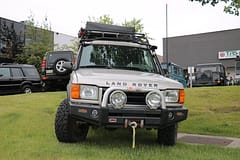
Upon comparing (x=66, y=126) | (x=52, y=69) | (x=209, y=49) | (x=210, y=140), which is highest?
(x=209, y=49)

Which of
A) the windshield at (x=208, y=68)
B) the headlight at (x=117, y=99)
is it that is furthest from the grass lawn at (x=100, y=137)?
the windshield at (x=208, y=68)

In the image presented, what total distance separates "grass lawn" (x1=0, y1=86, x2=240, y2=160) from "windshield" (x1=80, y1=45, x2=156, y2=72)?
1.38 m

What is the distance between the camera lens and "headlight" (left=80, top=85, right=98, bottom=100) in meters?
5.33

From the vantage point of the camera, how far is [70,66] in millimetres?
6633

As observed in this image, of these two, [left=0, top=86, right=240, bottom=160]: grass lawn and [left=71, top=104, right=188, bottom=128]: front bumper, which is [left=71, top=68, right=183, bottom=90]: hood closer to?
[left=71, top=104, right=188, bottom=128]: front bumper

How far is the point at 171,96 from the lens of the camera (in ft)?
18.3

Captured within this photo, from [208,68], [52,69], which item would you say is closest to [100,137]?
[52,69]

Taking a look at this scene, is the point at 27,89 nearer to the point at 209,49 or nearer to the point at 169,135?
the point at 169,135

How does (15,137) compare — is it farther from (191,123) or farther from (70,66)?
(191,123)

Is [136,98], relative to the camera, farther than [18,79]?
Answer: No

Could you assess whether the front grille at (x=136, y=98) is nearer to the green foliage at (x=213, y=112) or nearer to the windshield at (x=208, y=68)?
the green foliage at (x=213, y=112)

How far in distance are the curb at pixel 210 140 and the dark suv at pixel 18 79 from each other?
10160 mm

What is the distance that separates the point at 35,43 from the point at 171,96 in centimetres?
2692

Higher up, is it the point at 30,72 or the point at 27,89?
the point at 30,72
